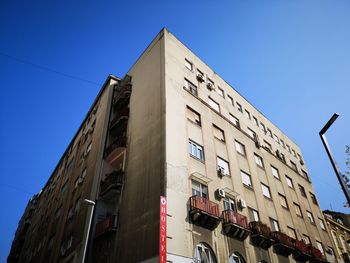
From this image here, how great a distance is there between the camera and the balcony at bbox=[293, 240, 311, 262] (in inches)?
785

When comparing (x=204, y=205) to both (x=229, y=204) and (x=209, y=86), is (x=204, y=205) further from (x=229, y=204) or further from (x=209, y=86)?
(x=209, y=86)

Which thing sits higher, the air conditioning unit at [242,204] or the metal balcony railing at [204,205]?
the air conditioning unit at [242,204]

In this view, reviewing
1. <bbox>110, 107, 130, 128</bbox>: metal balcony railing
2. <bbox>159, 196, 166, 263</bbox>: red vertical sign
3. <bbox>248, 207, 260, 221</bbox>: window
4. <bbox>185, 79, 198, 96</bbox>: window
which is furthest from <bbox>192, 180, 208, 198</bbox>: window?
<bbox>110, 107, 130, 128</bbox>: metal balcony railing

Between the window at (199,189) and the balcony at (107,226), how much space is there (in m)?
5.08

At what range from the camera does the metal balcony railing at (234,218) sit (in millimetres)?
15612

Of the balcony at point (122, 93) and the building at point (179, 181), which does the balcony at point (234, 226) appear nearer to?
the building at point (179, 181)

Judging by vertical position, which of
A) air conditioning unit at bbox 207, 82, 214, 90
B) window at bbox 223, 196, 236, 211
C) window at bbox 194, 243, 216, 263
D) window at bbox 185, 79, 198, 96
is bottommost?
window at bbox 194, 243, 216, 263

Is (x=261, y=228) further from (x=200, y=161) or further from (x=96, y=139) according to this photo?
(x=96, y=139)

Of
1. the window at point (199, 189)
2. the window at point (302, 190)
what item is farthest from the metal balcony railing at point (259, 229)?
the window at point (302, 190)

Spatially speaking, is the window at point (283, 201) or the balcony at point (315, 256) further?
the window at point (283, 201)

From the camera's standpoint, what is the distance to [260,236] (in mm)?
17016

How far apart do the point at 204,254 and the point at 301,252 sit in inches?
430

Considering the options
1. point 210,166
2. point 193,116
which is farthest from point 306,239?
point 193,116

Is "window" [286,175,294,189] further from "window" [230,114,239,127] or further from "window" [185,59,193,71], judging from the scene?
"window" [185,59,193,71]
